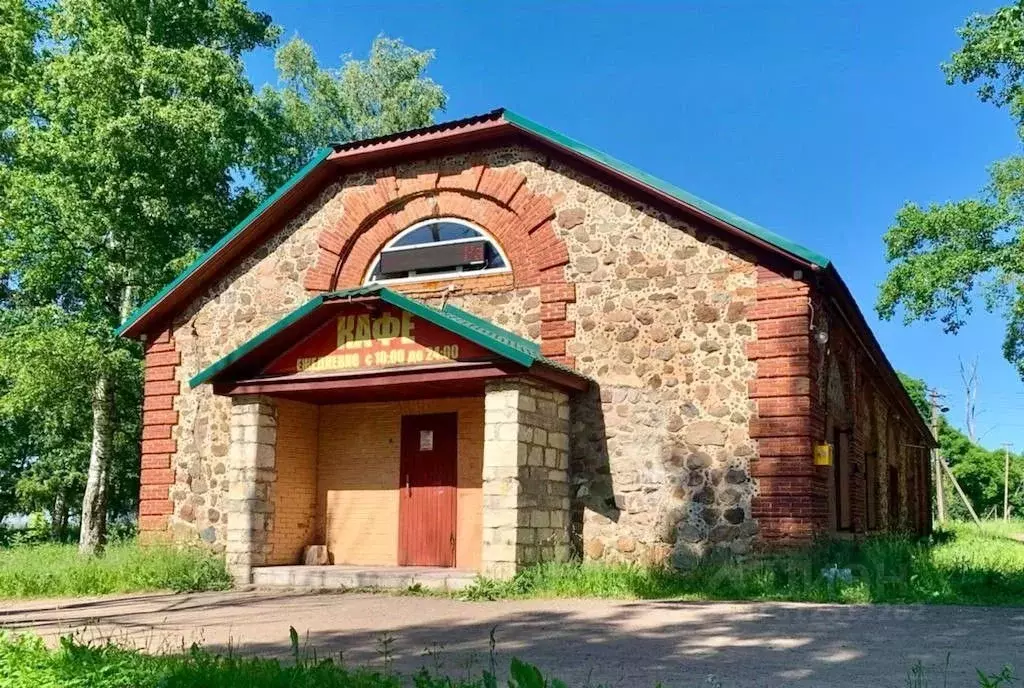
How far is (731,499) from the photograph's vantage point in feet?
42.4

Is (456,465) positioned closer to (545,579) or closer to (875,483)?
A: (545,579)

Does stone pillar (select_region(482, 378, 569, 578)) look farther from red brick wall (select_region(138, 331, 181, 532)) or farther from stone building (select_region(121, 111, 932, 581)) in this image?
red brick wall (select_region(138, 331, 181, 532))

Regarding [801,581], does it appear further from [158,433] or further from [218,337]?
[158,433]

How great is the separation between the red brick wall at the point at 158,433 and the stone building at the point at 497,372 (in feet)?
0.17

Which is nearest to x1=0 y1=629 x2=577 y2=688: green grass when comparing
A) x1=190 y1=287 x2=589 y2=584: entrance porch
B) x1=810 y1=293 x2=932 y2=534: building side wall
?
x1=190 y1=287 x2=589 y2=584: entrance porch

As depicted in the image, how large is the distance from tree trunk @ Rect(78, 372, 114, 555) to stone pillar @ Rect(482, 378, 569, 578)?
1132 centimetres

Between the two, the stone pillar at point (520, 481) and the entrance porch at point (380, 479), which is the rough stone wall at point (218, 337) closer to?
Answer: the entrance porch at point (380, 479)

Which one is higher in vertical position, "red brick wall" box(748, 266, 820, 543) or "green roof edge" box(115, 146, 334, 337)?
"green roof edge" box(115, 146, 334, 337)

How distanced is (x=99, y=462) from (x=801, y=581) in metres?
15.1

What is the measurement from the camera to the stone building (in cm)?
1286

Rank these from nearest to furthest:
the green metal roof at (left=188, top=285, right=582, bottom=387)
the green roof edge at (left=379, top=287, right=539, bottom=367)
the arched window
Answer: the green roof edge at (left=379, top=287, right=539, bottom=367), the green metal roof at (left=188, top=285, right=582, bottom=387), the arched window

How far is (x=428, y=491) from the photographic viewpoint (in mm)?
15195

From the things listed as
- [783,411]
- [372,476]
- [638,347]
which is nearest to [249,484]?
[372,476]

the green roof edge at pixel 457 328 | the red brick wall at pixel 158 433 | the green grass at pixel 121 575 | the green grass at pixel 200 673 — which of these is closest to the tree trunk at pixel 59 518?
the red brick wall at pixel 158 433
